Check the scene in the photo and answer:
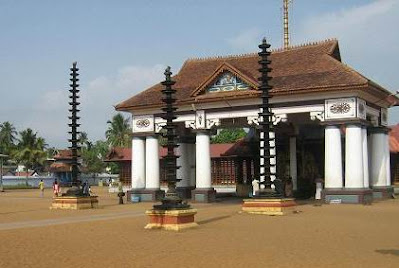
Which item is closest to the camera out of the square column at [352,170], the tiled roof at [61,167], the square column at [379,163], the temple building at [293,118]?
the square column at [352,170]

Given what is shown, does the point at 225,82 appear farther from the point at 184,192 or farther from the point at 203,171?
the point at 184,192

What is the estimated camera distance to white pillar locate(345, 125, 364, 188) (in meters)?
23.9

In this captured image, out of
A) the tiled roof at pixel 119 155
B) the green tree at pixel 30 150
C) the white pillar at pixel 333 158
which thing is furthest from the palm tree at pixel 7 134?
the white pillar at pixel 333 158

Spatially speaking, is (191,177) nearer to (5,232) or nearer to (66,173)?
(5,232)

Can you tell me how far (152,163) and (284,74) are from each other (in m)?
8.46

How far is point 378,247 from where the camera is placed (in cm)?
1096

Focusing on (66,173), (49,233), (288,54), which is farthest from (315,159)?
(66,173)

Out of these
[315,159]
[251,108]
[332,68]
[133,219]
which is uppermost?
[332,68]

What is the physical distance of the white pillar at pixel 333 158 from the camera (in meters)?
24.0

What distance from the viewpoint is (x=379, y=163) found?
90.9 ft

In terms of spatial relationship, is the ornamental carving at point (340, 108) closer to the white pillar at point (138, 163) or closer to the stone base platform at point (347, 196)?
the stone base platform at point (347, 196)

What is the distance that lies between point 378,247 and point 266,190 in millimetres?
8609

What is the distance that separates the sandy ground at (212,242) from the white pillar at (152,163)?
35.4 feet

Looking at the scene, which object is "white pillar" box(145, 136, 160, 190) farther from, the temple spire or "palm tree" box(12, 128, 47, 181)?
"palm tree" box(12, 128, 47, 181)
